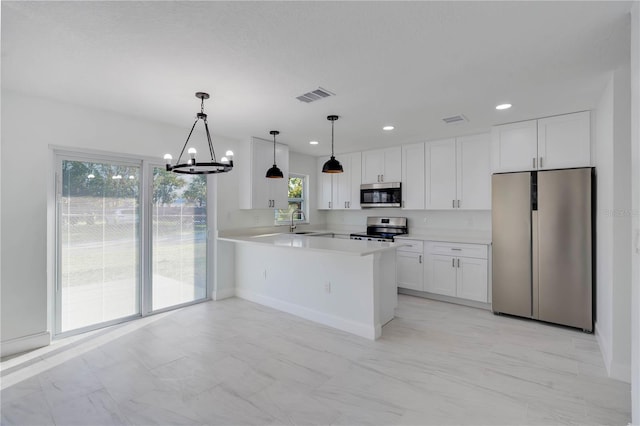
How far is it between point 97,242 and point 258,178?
2.23 metres

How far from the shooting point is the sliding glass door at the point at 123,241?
340cm

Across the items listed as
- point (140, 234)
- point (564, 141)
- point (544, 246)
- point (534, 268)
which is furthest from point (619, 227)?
point (140, 234)

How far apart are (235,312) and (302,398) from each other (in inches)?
83.2

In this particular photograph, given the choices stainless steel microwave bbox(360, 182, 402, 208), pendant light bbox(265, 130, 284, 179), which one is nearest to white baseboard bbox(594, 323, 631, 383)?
stainless steel microwave bbox(360, 182, 402, 208)

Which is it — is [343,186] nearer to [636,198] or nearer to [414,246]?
[414,246]

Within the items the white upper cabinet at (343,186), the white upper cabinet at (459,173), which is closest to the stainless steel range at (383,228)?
the white upper cabinet at (343,186)

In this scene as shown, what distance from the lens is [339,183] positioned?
20.2ft

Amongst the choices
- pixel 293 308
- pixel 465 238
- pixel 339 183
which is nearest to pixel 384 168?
pixel 339 183

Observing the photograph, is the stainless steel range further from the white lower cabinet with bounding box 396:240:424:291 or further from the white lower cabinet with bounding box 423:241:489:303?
the white lower cabinet with bounding box 423:241:489:303

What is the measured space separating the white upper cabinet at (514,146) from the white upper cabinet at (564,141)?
A: 0.23ft

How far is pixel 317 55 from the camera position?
227 centimetres

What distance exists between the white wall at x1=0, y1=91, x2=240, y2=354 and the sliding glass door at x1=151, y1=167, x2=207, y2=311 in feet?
3.54

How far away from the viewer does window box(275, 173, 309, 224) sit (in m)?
5.95

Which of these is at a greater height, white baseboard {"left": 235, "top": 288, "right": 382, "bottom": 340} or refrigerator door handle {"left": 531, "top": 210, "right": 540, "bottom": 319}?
refrigerator door handle {"left": 531, "top": 210, "right": 540, "bottom": 319}
